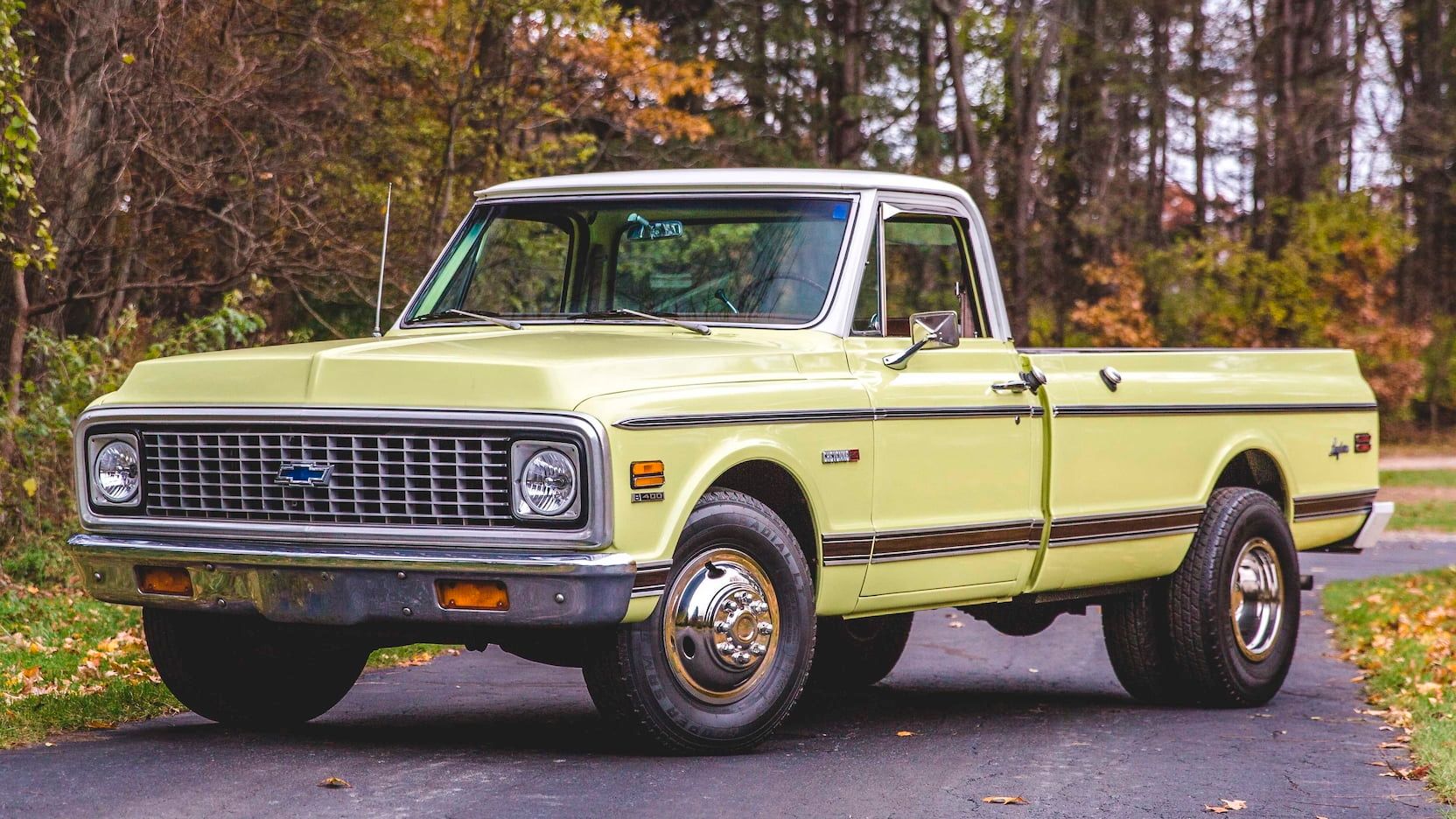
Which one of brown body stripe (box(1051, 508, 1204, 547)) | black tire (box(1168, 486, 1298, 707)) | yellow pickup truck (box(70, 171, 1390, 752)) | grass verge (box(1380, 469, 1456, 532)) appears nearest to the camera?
yellow pickup truck (box(70, 171, 1390, 752))

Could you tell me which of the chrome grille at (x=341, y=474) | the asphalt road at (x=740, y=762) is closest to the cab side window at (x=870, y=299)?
the asphalt road at (x=740, y=762)

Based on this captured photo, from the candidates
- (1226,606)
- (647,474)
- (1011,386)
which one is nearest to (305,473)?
(647,474)

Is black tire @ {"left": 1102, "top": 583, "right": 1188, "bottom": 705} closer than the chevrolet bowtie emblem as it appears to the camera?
No

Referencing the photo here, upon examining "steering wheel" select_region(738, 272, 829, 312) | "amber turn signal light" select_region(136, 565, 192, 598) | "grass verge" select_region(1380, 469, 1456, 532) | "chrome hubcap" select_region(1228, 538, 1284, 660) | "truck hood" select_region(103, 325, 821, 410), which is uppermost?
"steering wheel" select_region(738, 272, 829, 312)

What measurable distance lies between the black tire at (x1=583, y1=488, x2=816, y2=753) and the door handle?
1.35 meters

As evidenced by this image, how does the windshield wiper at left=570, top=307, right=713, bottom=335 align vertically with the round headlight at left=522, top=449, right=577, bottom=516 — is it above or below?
above

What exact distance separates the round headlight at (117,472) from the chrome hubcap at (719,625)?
180 cm

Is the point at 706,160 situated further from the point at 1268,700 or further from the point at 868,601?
the point at 868,601

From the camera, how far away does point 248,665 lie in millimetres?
6871

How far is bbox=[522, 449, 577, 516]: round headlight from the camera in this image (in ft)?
18.5

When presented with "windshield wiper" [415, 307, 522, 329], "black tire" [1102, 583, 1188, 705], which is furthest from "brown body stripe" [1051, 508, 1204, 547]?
"windshield wiper" [415, 307, 522, 329]

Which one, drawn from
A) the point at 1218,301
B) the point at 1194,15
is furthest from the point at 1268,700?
the point at 1194,15

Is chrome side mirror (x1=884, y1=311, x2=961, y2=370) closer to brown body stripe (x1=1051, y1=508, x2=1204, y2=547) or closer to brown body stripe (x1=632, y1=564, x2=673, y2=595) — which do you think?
brown body stripe (x1=1051, y1=508, x2=1204, y2=547)

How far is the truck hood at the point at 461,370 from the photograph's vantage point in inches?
226
